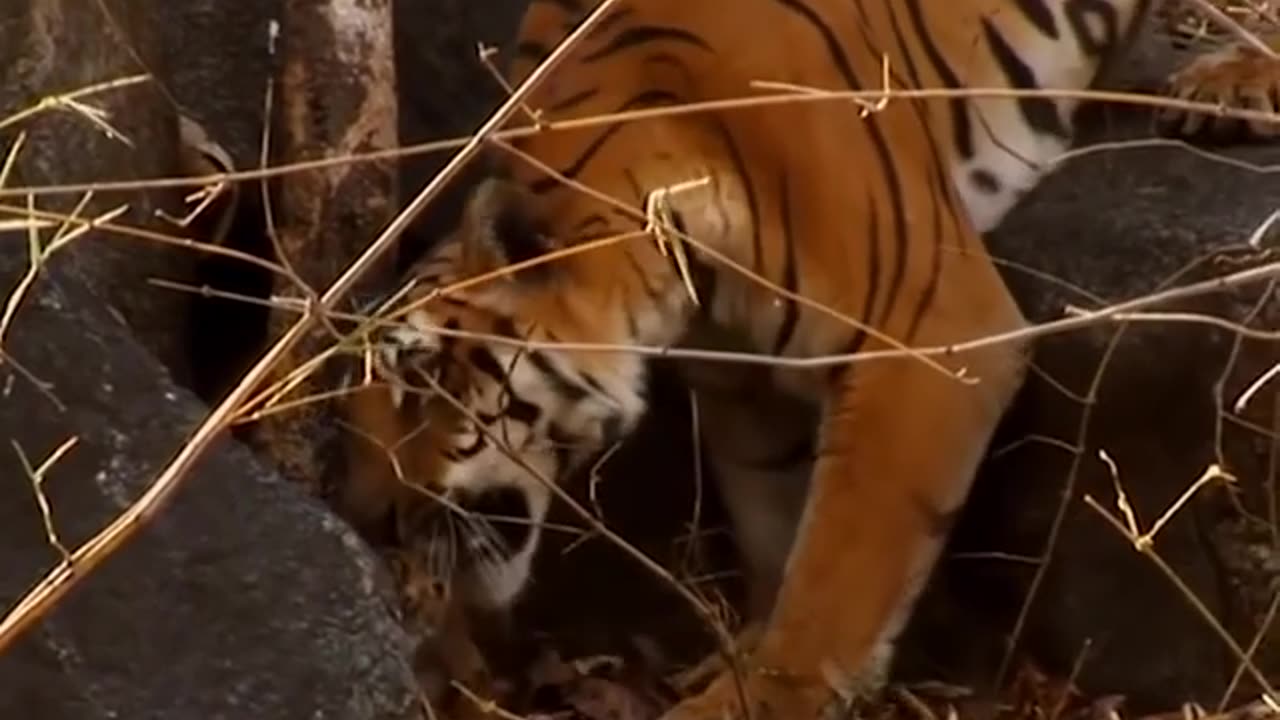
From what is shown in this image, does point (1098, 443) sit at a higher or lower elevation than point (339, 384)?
lower

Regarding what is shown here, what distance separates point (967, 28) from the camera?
331 centimetres

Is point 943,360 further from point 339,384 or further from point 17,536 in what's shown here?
point 17,536

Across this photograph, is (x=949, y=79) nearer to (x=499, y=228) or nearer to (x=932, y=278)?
(x=932, y=278)

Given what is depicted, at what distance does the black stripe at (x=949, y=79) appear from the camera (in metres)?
3.25

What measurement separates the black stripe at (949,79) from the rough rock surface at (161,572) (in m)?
1.16

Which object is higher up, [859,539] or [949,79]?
[949,79]

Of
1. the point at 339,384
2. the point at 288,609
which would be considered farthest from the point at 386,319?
the point at 339,384

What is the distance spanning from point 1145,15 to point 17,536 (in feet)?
6.16

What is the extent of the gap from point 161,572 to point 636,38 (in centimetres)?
98

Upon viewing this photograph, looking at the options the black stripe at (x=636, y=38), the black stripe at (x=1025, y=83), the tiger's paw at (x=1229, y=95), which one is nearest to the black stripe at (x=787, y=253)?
the black stripe at (x=636, y=38)

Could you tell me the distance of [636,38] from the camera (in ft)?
9.79

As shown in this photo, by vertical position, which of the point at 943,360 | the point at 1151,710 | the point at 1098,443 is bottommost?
the point at 1151,710

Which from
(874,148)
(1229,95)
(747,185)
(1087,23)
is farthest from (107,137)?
(1229,95)

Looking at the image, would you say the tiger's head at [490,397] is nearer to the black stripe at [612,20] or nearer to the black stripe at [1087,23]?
the black stripe at [612,20]
